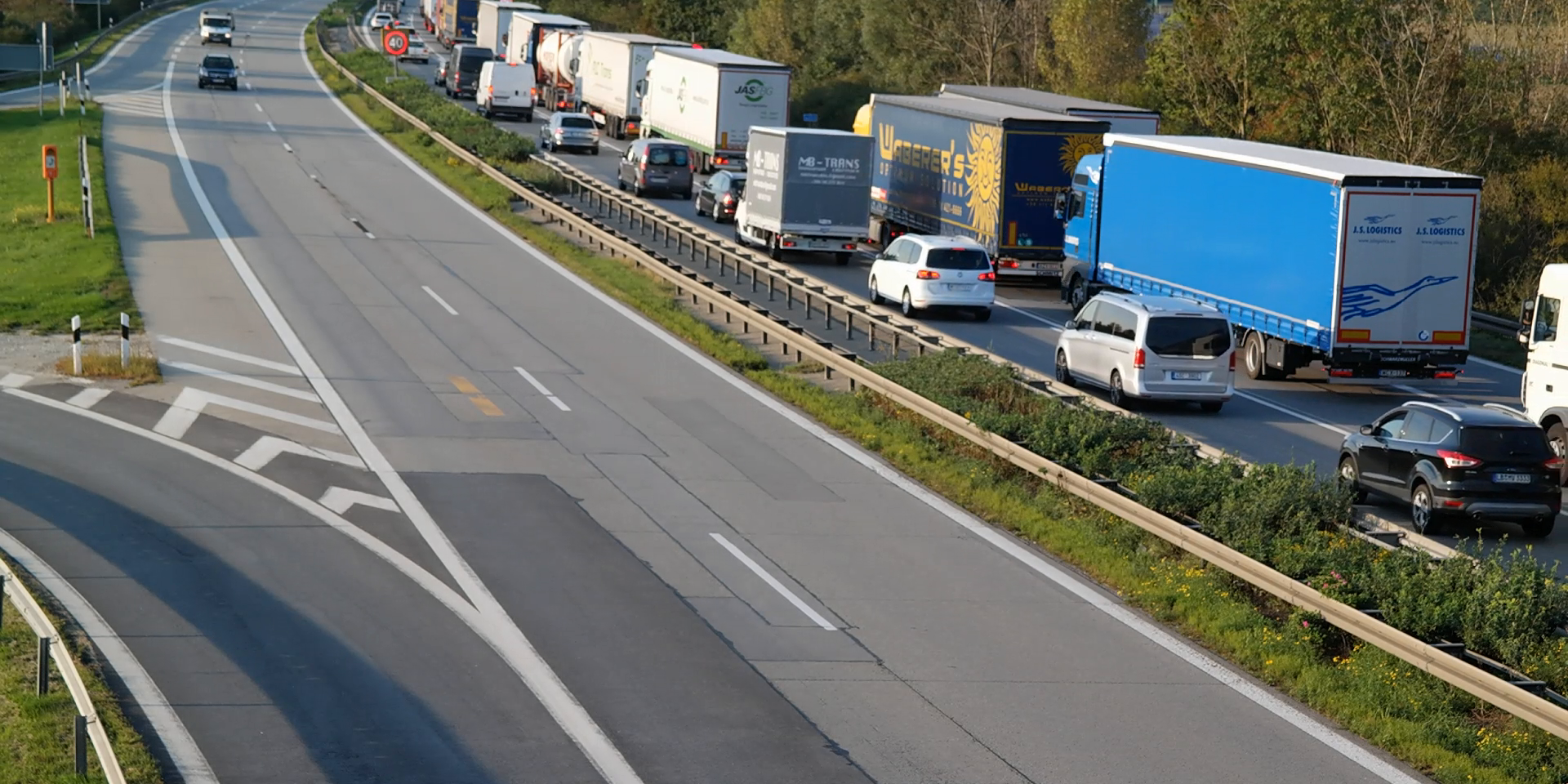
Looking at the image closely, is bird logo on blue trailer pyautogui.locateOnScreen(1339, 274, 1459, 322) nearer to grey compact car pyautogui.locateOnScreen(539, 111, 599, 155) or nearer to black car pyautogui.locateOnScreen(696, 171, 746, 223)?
black car pyautogui.locateOnScreen(696, 171, 746, 223)

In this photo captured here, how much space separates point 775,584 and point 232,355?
13866mm

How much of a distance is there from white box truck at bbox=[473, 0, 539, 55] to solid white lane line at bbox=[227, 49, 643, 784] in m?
66.7

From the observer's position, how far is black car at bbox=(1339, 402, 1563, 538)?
61.6 feet

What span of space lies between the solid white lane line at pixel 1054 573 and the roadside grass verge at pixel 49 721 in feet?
26.4

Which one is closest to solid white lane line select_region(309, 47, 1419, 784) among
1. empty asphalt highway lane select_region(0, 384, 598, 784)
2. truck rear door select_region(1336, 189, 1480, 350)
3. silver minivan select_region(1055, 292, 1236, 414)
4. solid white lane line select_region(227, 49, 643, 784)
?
solid white lane line select_region(227, 49, 643, 784)

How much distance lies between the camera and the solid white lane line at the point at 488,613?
11445mm

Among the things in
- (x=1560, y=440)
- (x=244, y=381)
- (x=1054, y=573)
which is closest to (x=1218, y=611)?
(x=1054, y=573)

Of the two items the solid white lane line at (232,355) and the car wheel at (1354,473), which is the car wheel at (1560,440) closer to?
the car wheel at (1354,473)

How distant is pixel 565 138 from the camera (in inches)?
2410

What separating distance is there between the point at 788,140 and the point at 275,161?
2047 centimetres

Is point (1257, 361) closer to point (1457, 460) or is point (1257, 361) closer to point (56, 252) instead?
point (1457, 460)

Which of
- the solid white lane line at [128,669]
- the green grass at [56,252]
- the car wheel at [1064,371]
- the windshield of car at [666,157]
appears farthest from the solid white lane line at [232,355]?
the windshield of car at [666,157]

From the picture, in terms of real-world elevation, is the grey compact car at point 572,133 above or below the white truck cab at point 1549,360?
above

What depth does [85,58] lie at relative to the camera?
295ft
